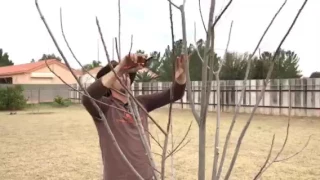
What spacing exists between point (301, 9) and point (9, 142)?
34.5 ft

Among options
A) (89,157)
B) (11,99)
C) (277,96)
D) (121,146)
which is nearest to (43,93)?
(11,99)

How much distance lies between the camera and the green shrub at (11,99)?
26.5 m

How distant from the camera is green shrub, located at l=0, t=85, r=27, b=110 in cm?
2655

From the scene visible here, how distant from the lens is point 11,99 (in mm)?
26688

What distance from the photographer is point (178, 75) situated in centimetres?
152

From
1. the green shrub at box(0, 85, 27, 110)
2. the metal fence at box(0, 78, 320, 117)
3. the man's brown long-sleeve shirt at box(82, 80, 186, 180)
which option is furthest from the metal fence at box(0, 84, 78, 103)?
the man's brown long-sleeve shirt at box(82, 80, 186, 180)

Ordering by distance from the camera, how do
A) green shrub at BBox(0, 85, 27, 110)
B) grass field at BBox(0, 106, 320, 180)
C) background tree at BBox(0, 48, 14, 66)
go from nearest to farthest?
1. grass field at BBox(0, 106, 320, 180)
2. green shrub at BBox(0, 85, 27, 110)
3. background tree at BBox(0, 48, 14, 66)

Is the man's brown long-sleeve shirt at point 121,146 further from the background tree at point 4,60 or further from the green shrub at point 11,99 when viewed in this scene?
the background tree at point 4,60

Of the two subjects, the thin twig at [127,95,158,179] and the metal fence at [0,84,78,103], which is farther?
the metal fence at [0,84,78,103]

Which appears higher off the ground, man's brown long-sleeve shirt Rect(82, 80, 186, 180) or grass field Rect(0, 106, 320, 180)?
man's brown long-sleeve shirt Rect(82, 80, 186, 180)

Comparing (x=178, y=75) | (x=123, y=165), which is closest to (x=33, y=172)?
(x=123, y=165)

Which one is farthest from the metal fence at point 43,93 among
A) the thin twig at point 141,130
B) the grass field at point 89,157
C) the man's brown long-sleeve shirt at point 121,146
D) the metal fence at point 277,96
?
the thin twig at point 141,130

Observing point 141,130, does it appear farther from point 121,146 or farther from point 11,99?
point 11,99

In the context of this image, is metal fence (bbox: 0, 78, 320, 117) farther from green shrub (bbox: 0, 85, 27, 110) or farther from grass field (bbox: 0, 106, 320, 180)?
green shrub (bbox: 0, 85, 27, 110)
